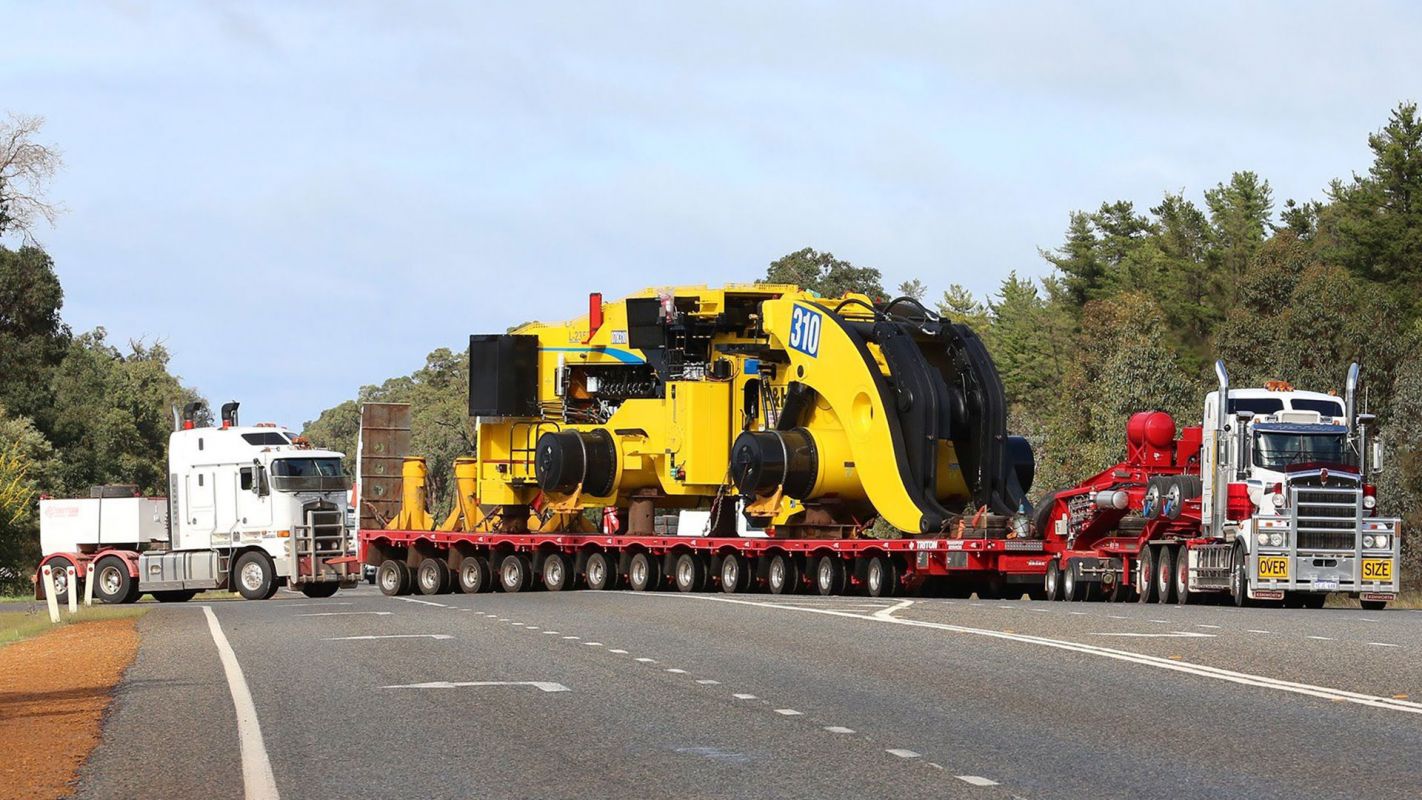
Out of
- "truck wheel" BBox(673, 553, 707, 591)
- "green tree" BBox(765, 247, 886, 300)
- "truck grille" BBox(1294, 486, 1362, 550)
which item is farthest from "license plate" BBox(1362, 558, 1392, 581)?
"green tree" BBox(765, 247, 886, 300)

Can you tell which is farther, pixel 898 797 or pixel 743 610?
pixel 743 610

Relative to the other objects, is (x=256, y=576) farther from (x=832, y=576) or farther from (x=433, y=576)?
(x=832, y=576)

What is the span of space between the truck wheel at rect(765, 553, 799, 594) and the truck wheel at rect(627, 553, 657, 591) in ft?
10.4

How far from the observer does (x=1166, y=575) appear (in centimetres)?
3294

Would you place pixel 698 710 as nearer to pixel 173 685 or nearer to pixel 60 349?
pixel 173 685

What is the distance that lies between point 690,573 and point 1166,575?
31.0ft

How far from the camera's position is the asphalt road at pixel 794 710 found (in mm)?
11844

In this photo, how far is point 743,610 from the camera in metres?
28.1

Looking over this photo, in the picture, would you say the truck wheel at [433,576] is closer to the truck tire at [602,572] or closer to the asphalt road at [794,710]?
the truck tire at [602,572]

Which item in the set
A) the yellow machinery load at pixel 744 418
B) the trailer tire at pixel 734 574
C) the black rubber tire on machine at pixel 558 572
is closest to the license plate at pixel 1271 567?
the yellow machinery load at pixel 744 418

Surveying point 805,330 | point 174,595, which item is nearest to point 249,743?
point 805,330

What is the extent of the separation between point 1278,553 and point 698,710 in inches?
711

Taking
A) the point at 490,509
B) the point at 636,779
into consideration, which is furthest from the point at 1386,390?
the point at 636,779

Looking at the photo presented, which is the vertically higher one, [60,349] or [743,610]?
[60,349]
